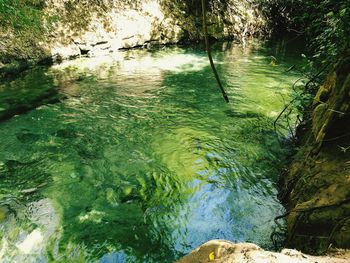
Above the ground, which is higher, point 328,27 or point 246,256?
point 328,27

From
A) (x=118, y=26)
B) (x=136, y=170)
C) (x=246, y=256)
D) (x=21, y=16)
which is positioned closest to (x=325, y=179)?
(x=246, y=256)

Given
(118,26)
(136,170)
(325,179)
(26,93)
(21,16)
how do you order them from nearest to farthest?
(325,179)
(136,170)
(26,93)
(21,16)
(118,26)

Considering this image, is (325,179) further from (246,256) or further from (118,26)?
(118,26)

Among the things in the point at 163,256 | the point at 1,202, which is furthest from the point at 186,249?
the point at 1,202

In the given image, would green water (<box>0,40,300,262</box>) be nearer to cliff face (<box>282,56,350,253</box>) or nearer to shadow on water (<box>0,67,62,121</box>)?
shadow on water (<box>0,67,62,121</box>)

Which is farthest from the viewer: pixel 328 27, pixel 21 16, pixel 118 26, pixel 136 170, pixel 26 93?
pixel 118 26

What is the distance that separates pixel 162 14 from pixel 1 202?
→ 11073 mm

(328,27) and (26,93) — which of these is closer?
(328,27)

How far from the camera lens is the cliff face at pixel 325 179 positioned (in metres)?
2.64

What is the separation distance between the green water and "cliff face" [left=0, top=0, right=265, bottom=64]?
6.02 ft

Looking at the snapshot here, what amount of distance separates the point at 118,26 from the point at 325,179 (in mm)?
10251

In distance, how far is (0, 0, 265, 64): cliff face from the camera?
979 cm

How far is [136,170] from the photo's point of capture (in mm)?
4566

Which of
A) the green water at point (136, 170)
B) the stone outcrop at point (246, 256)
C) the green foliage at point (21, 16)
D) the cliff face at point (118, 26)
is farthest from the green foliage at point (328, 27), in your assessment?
the cliff face at point (118, 26)
